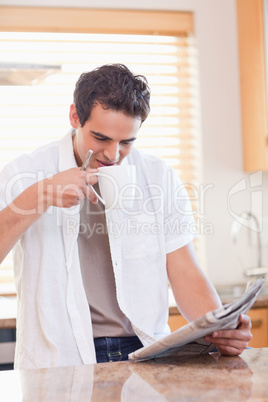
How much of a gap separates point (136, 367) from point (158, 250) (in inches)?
23.9

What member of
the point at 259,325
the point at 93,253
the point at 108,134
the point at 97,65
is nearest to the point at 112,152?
the point at 108,134

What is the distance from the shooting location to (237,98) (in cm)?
310

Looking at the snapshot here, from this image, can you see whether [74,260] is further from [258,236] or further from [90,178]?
[258,236]

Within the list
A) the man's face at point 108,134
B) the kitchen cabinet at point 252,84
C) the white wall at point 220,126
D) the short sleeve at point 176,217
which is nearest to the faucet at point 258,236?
the white wall at point 220,126

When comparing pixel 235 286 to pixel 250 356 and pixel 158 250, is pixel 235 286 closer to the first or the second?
pixel 158 250

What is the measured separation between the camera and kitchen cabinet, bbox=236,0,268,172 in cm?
292

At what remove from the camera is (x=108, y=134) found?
1459mm

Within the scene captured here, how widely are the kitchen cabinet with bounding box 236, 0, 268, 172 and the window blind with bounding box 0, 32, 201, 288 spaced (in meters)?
0.26

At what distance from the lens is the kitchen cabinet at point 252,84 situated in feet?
9.58

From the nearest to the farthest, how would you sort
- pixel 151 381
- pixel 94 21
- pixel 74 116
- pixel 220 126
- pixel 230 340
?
pixel 151 381
pixel 230 340
pixel 74 116
pixel 94 21
pixel 220 126

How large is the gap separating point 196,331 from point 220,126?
2.26m

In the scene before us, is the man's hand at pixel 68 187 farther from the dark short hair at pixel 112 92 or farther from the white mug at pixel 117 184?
the dark short hair at pixel 112 92

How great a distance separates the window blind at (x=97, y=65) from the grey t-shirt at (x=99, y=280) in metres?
1.33

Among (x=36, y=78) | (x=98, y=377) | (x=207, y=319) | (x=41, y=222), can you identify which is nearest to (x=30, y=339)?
(x=41, y=222)
